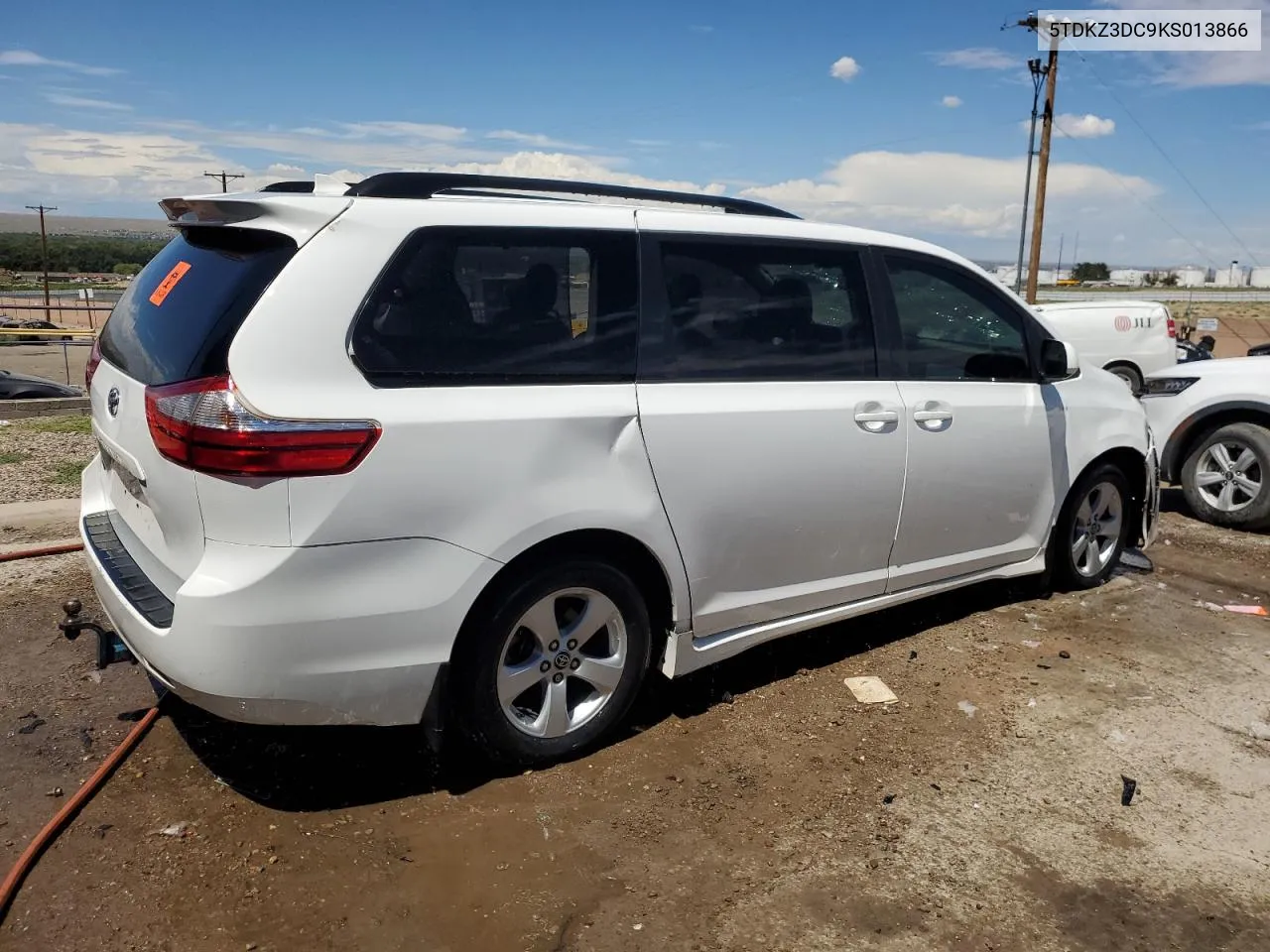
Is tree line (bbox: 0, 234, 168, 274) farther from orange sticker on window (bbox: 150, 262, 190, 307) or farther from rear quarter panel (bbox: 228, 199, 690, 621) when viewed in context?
rear quarter panel (bbox: 228, 199, 690, 621)

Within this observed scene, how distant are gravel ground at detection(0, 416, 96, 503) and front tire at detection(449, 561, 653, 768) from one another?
5.04 meters

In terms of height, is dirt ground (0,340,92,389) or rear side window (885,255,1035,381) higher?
rear side window (885,255,1035,381)

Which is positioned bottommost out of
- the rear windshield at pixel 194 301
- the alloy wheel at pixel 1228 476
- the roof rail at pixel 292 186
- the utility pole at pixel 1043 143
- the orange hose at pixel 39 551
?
the orange hose at pixel 39 551

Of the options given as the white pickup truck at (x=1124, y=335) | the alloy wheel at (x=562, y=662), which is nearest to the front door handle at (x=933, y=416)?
the alloy wheel at (x=562, y=662)

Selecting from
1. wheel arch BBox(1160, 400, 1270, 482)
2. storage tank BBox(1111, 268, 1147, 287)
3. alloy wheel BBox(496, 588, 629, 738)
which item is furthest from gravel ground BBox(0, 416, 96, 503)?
storage tank BBox(1111, 268, 1147, 287)

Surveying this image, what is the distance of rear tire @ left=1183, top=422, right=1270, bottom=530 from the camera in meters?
7.30

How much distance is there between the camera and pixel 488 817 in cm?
322

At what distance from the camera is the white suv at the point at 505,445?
9.27 feet

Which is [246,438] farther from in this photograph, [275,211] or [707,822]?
[707,822]

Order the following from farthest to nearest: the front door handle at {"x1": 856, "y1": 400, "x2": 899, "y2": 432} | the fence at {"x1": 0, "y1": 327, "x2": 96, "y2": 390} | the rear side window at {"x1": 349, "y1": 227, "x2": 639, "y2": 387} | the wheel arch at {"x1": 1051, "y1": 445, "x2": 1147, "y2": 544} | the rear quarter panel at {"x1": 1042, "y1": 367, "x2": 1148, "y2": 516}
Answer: the fence at {"x1": 0, "y1": 327, "x2": 96, "y2": 390}, the wheel arch at {"x1": 1051, "y1": 445, "x2": 1147, "y2": 544}, the rear quarter panel at {"x1": 1042, "y1": 367, "x2": 1148, "y2": 516}, the front door handle at {"x1": 856, "y1": 400, "x2": 899, "y2": 432}, the rear side window at {"x1": 349, "y1": 227, "x2": 639, "y2": 387}

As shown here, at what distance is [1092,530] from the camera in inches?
219

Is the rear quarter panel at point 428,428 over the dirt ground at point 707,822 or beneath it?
over

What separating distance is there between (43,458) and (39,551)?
320 cm

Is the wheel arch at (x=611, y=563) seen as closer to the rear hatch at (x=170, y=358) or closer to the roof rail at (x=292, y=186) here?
the rear hatch at (x=170, y=358)
